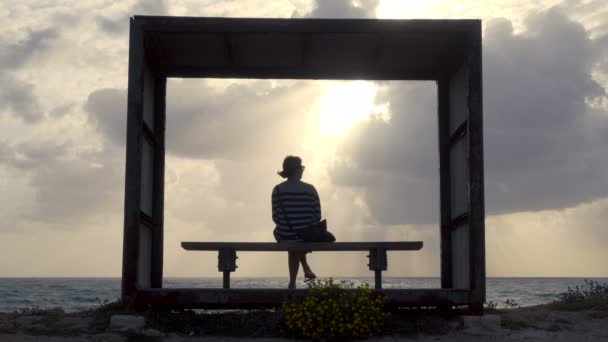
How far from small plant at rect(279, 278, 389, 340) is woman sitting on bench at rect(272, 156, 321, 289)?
0.61m

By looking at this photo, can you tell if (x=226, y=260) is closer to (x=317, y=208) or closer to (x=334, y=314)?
(x=317, y=208)

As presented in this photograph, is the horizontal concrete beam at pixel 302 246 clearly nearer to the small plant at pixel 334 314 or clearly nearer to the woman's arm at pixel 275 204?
the small plant at pixel 334 314

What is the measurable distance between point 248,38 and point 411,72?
2878mm

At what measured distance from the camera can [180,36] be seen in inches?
442

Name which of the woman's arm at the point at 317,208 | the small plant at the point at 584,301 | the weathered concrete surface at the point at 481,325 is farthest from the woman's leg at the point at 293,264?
the small plant at the point at 584,301

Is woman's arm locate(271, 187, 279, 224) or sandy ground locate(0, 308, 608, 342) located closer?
sandy ground locate(0, 308, 608, 342)

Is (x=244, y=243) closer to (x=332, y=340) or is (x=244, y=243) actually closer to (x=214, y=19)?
(x=332, y=340)

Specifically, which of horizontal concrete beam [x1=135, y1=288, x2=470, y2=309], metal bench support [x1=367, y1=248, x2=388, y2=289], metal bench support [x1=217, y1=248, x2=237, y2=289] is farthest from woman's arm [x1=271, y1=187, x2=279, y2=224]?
metal bench support [x1=367, y1=248, x2=388, y2=289]

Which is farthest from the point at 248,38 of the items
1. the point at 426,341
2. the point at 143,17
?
the point at 426,341

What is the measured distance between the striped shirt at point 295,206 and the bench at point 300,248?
1.30 feet

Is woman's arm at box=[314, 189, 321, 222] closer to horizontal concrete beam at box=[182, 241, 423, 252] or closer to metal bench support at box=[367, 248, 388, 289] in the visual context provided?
horizontal concrete beam at box=[182, 241, 423, 252]

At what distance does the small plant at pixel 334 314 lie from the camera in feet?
31.5

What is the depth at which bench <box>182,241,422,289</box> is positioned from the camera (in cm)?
1015

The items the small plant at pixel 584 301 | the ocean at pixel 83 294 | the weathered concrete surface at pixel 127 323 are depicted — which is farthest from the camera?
the ocean at pixel 83 294
